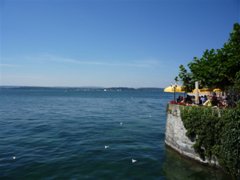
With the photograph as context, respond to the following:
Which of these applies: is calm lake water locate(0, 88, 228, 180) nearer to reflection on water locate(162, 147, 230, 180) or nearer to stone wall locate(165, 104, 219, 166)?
reflection on water locate(162, 147, 230, 180)

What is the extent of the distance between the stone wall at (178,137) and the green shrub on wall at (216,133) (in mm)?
483

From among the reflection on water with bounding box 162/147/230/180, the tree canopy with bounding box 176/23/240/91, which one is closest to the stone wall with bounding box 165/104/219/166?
the reflection on water with bounding box 162/147/230/180

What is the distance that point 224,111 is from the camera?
11867mm

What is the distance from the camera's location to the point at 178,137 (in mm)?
16016

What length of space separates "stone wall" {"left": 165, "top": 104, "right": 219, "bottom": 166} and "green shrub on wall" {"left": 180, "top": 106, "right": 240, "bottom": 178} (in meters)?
0.48

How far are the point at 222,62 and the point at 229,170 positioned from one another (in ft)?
30.2

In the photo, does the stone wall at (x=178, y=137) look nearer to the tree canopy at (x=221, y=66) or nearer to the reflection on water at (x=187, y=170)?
the reflection on water at (x=187, y=170)

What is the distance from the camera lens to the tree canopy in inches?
632

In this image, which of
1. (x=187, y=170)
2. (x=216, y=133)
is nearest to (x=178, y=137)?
(x=187, y=170)

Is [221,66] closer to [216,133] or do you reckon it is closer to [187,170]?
[216,133]

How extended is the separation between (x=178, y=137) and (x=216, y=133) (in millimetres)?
4004

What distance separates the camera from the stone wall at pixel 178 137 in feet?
47.8

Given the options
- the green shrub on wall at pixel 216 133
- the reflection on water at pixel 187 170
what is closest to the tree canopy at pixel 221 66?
the green shrub on wall at pixel 216 133

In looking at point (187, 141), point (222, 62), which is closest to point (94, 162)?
point (187, 141)
